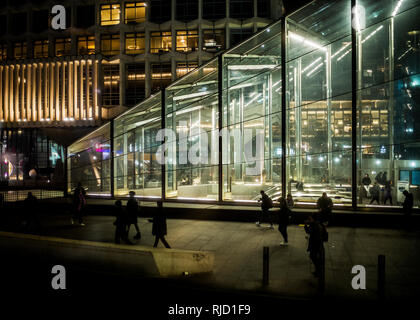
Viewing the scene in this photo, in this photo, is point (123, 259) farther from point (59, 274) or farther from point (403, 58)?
point (403, 58)

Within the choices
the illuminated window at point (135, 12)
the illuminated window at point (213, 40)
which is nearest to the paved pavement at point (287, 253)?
the illuminated window at point (213, 40)

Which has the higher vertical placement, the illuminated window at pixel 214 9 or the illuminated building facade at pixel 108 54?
the illuminated window at pixel 214 9

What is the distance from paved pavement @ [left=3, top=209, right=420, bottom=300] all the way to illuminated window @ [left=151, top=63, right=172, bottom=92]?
2572 cm

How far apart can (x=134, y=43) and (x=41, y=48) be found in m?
12.3

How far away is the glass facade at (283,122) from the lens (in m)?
Result: 17.1

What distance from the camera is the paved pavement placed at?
7.00 metres

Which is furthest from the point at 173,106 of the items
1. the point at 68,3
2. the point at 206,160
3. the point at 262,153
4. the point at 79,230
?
the point at 68,3

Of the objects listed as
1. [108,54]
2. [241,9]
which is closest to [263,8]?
[241,9]

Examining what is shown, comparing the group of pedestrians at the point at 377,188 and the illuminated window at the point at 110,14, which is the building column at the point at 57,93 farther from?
the group of pedestrians at the point at 377,188

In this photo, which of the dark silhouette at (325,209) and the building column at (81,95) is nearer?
the dark silhouette at (325,209)

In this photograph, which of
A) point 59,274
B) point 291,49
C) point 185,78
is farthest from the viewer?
point 185,78

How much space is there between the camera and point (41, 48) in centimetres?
4062
